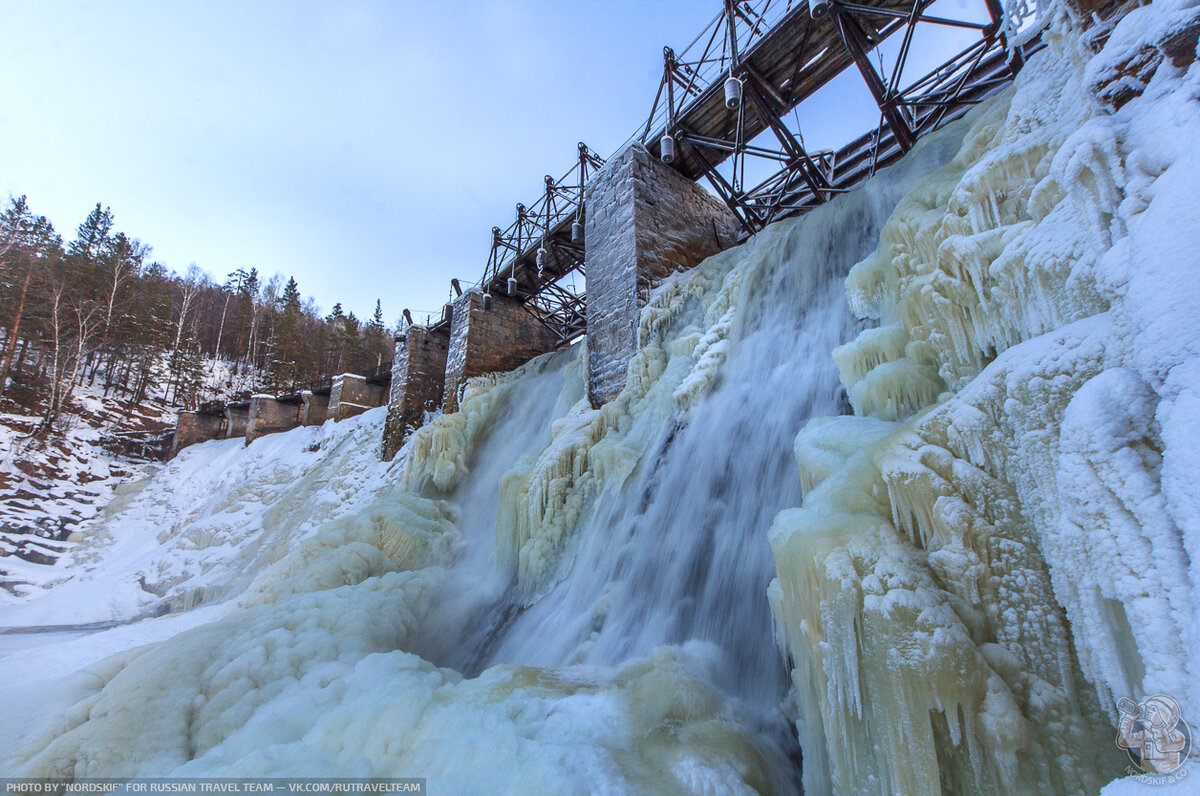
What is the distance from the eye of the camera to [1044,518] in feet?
5.73

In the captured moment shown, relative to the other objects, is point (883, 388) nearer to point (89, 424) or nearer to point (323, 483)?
point (323, 483)

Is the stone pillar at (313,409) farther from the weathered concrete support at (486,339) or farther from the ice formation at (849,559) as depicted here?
the ice formation at (849,559)

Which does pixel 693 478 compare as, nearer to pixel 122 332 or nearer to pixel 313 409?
pixel 313 409

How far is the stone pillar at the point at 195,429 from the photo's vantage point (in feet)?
61.5

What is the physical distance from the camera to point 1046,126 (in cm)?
276

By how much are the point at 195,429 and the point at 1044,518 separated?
24212 millimetres

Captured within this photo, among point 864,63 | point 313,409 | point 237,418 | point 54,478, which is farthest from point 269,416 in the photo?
point 864,63

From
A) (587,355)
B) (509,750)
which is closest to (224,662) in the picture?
(509,750)

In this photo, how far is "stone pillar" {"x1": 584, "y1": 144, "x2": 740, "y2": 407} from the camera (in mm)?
7273

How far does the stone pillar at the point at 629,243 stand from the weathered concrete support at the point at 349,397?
11.6m

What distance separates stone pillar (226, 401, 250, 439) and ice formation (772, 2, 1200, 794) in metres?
22.4

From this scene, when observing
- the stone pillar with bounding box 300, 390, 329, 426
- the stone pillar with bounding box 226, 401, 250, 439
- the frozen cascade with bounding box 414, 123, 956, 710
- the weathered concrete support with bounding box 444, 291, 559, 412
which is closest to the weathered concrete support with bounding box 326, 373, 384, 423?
the stone pillar with bounding box 300, 390, 329, 426

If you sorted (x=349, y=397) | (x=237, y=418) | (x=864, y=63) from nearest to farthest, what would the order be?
(x=864, y=63)
(x=349, y=397)
(x=237, y=418)

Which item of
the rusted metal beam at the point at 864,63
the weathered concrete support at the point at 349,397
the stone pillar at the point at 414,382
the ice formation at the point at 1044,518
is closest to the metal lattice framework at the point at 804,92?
the rusted metal beam at the point at 864,63
